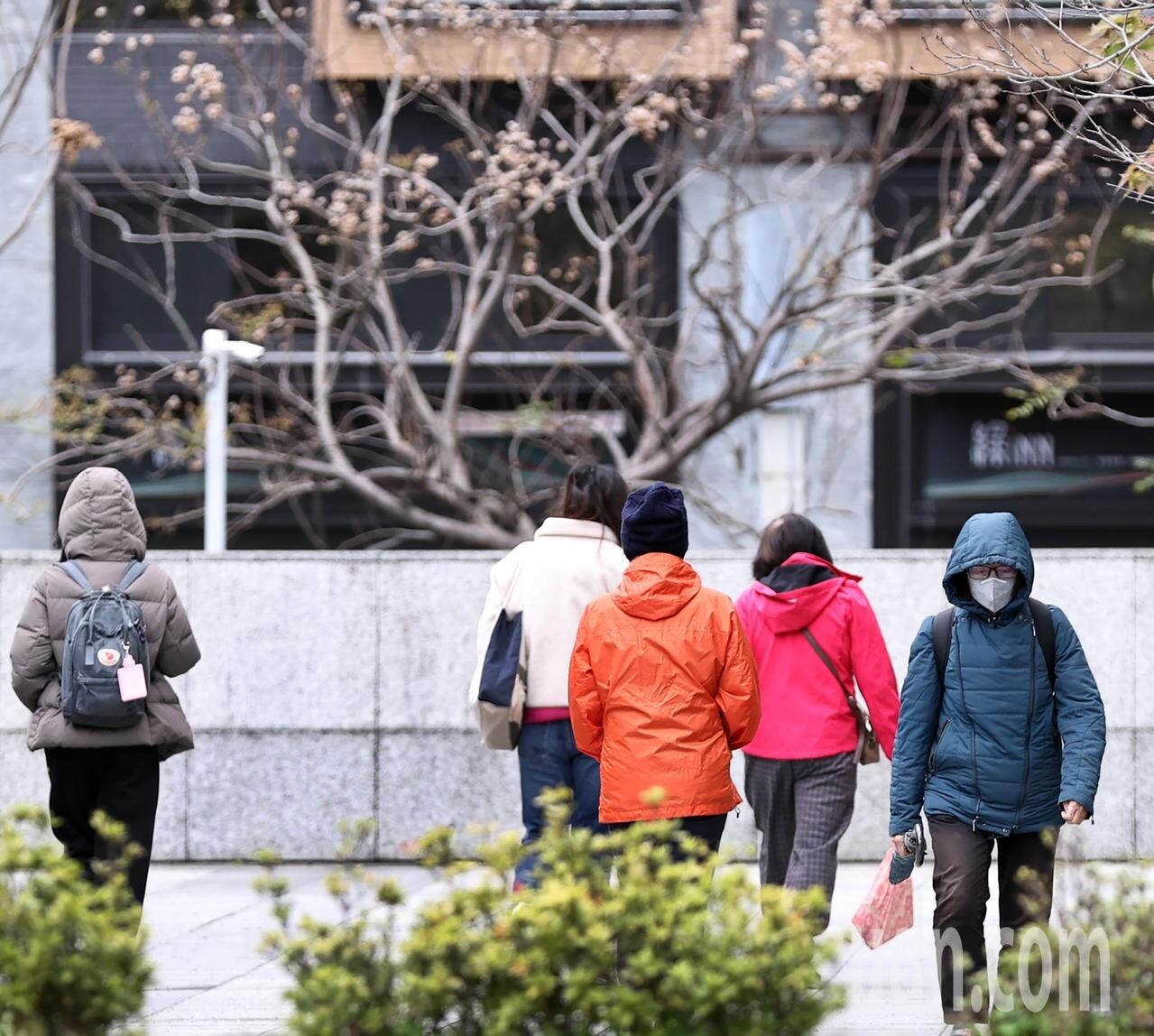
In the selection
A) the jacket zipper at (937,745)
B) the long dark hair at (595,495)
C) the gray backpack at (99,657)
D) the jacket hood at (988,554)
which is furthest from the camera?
the long dark hair at (595,495)

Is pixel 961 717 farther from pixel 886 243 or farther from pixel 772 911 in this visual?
pixel 886 243

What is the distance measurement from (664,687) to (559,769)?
4.61 feet

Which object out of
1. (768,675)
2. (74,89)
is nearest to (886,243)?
(74,89)

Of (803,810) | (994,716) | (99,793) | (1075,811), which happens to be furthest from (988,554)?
(99,793)

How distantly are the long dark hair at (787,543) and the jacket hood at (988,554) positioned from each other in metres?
1.22

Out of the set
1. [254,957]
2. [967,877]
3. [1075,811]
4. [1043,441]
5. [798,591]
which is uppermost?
[1043,441]

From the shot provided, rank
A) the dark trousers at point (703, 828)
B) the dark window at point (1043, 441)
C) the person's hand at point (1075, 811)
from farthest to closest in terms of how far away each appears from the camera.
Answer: the dark window at point (1043, 441) < the dark trousers at point (703, 828) < the person's hand at point (1075, 811)

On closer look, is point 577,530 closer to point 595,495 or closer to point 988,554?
point 595,495

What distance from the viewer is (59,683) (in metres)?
6.52

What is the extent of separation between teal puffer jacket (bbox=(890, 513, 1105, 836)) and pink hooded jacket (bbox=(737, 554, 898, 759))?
105 centimetres

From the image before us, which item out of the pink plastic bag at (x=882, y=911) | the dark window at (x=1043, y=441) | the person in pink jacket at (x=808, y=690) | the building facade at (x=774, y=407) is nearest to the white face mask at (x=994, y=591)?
the pink plastic bag at (x=882, y=911)

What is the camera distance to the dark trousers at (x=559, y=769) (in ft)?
22.9

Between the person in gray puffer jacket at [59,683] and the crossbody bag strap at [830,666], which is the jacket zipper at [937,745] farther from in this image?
the person in gray puffer jacket at [59,683]

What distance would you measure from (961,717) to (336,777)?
4.71 metres
